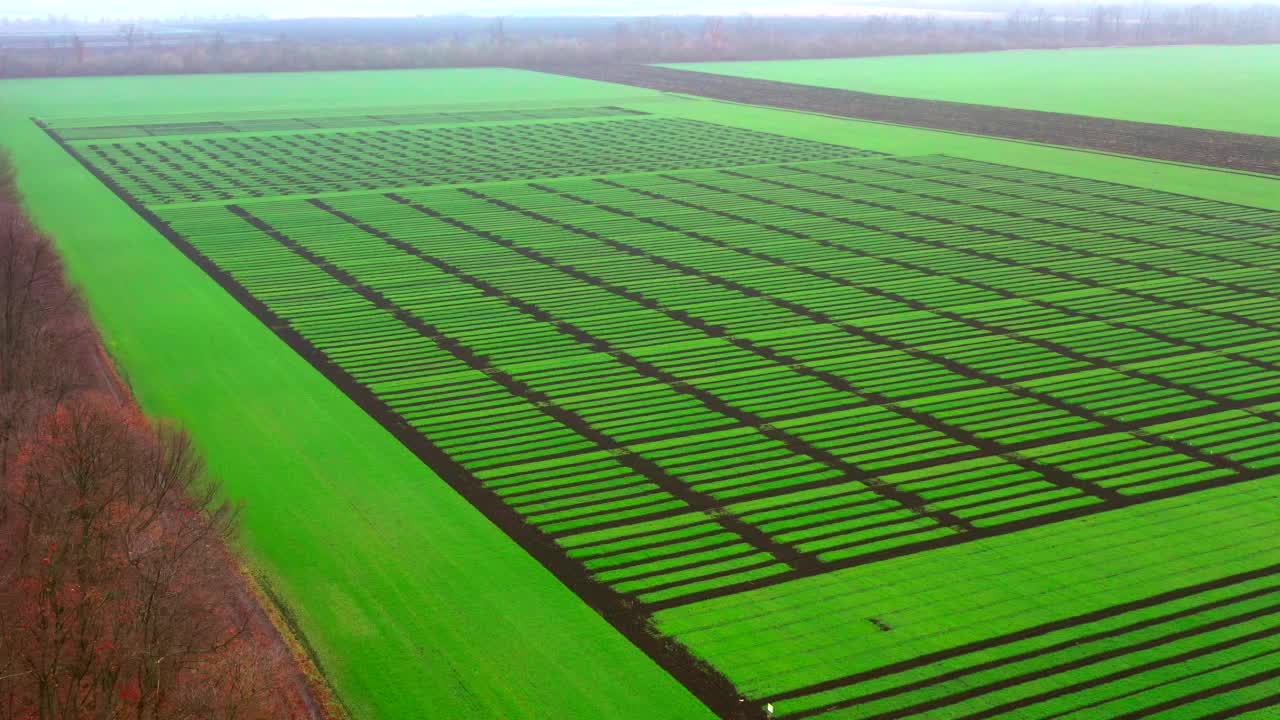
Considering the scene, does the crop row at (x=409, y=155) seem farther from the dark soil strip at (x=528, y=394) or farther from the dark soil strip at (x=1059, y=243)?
the dark soil strip at (x=1059, y=243)

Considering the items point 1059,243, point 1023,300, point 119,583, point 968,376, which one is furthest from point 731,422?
point 1059,243

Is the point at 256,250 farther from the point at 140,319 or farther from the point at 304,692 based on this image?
the point at 304,692

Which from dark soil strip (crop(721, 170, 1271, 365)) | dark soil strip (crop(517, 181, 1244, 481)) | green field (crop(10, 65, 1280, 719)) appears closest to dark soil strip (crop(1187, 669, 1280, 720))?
green field (crop(10, 65, 1280, 719))

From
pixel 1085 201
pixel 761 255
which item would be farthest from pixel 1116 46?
pixel 761 255

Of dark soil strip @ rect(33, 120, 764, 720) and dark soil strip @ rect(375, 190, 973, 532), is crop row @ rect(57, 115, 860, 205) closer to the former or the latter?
dark soil strip @ rect(375, 190, 973, 532)

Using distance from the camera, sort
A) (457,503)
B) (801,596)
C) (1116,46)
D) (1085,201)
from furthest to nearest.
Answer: (1116,46), (1085,201), (457,503), (801,596)

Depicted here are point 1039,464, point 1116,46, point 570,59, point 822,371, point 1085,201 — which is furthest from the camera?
point 1116,46
